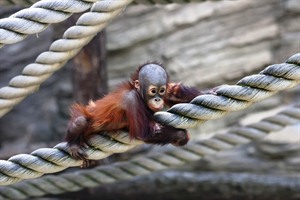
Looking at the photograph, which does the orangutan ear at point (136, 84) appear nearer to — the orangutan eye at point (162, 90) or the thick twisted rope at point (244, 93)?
the orangutan eye at point (162, 90)

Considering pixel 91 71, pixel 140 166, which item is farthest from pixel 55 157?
pixel 91 71

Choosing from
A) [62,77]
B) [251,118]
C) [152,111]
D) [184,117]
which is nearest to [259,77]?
[184,117]

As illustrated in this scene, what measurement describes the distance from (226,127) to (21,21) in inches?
80.4

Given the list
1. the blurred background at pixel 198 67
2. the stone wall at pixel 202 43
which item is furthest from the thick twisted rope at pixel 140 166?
the stone wall at pixel 202 43

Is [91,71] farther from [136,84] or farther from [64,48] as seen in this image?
[136,84]

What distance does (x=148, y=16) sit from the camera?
4121 millimetres

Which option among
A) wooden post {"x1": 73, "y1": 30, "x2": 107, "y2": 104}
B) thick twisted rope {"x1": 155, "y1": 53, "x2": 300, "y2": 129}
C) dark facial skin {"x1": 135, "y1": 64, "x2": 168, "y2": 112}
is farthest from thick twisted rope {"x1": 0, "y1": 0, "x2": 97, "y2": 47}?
wooden post {"x1": 73, "y1": 30, "x2": 107, "y2": 104}

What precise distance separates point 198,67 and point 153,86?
183cm

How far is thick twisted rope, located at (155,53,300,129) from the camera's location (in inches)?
78.0

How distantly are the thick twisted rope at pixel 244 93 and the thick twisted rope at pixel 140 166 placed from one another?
109 cm

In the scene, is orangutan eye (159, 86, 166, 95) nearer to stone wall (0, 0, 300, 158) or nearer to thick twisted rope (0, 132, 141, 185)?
thick twisted rope (0, 132, 141, 185)

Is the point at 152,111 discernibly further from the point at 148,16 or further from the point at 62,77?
the point at 62,77

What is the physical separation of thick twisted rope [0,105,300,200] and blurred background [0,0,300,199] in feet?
1.68

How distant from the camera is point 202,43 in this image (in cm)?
408
